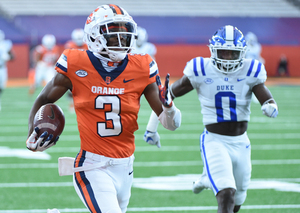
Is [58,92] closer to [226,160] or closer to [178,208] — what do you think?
[226,160]

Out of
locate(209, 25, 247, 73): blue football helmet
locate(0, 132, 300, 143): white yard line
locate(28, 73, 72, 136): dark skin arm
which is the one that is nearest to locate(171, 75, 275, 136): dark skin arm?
locate(209, 25, 247, 73): blue football helmet

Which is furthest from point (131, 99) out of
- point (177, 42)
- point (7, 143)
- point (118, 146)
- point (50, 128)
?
point (177, 42)

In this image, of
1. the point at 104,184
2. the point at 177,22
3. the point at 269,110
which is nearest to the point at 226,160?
the point at 269,110

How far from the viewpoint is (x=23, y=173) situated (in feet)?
19.6

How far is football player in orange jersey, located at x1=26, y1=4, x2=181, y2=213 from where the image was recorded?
289 centimetres

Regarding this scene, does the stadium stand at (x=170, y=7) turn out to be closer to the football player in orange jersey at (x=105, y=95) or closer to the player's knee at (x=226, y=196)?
the player's knee at (x=226, y=196)

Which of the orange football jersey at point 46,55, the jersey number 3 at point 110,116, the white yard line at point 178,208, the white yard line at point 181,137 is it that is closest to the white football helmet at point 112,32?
the jersey number 3 at point 110,116

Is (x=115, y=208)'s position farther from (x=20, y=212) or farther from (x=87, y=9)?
(x=87, y=9)

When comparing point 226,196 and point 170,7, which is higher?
point 226,196

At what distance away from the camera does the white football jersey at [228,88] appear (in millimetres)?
3906

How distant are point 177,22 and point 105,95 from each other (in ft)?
73.0

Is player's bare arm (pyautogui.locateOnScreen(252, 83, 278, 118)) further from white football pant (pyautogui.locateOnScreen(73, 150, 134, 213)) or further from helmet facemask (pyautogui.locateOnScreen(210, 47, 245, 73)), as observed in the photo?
white football pant (pyautogui.locateOnScreen(73, 150, 134, 213))

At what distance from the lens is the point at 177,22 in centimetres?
2472

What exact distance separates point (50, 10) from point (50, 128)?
2235cm
